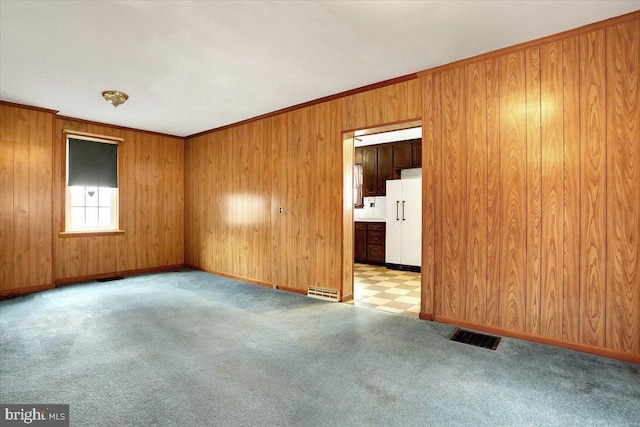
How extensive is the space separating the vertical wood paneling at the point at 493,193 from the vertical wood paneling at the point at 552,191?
13.9 inches

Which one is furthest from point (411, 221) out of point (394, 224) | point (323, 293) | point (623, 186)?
point (623, 186)

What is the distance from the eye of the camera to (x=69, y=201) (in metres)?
5.52

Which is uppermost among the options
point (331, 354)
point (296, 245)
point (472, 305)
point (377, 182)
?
point (377, 182)

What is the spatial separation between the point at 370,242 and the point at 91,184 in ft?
18.0

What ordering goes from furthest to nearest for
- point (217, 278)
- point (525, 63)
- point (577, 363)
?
point (217, 278)
point (525, 63)
point (577, 363)

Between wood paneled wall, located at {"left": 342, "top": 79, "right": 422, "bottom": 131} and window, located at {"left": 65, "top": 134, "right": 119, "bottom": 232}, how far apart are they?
4428 millimetres

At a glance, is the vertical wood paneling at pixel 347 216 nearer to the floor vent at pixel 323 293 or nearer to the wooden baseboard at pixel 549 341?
the floor vent at pixel 323 293

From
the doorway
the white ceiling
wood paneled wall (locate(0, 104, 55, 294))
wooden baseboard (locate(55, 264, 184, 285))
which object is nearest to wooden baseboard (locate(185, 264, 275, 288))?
wooden baseboard (locate(55, 264, 184, 285))

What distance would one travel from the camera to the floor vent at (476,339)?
2.86 m

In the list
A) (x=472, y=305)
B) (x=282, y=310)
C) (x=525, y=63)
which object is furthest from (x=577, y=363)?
(x=282, y=310)

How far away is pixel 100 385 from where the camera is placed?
7.26 feet

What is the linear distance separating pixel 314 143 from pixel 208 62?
171 cm

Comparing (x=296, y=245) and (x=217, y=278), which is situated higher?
(x=296, y=245)

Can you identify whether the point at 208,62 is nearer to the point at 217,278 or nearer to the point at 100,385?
the point at 100,385
